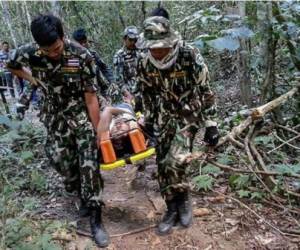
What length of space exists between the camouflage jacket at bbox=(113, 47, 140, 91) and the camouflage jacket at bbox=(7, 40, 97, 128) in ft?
8.92

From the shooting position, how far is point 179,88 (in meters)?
3.80

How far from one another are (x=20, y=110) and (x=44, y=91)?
510 mm

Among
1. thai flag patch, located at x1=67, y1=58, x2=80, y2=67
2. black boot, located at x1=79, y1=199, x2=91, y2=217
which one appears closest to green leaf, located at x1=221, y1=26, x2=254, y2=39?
thai flag patch, located at x1=67, y1=58, x2=80, y2=67

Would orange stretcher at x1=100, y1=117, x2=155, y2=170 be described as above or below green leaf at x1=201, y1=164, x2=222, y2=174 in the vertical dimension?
above

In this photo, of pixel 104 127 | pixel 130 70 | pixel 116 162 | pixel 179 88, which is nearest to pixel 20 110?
pixel 104 127

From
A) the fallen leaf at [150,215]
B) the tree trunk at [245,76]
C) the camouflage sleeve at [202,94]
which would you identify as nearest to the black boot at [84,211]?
the fallen leaf at [150,215]

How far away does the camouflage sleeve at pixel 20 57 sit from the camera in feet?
12.6

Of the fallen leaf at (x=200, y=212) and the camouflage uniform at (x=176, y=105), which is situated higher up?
the camouflage uniform at (x=176, y=105)

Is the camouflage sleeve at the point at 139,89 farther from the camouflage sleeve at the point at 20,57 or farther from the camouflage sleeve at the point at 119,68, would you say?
the camouflage sleeve at the point at 119,68

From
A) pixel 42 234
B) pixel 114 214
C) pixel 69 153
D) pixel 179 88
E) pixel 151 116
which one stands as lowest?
pixel 114 214

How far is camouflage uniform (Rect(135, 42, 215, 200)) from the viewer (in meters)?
3.72

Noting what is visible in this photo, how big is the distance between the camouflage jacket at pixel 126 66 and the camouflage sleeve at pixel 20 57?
9.01 feet

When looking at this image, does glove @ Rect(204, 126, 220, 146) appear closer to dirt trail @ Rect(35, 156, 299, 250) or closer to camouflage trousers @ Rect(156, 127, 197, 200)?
camouflage trousers @ Rect(156, 127, 197, 200)

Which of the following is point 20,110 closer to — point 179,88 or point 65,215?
point 65,215
